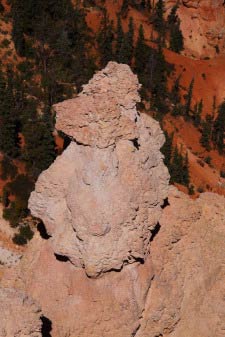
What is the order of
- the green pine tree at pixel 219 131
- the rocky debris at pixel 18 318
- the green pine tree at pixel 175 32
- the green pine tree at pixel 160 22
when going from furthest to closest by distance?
the green pine tree at pixel 175 32, the green pine tree at pixel 160 22, the green pine tree at pixel 219 131, the rocky debris at pixel 18 318

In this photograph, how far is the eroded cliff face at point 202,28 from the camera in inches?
3841

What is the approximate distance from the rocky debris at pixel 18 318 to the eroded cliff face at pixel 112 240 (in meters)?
0.12

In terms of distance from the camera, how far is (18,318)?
466 inches

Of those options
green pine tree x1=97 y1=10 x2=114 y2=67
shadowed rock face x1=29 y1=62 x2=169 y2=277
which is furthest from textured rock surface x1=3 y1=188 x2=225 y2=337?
green pine tree x1=97 y1=10 x2=114 y2=67

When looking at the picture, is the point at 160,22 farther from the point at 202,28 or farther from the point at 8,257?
the point at 8,257

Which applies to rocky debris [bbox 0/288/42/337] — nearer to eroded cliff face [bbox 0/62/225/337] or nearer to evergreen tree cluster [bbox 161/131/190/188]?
eroded cliff face [bbox 0/62/225/337]

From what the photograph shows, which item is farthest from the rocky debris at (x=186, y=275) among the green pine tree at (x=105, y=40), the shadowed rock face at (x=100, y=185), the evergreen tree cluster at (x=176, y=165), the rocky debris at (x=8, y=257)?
the green pine tree at (x=105, y=40)

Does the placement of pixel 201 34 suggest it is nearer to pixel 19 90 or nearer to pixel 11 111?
pixel 19 90

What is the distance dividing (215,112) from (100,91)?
73.6 meters

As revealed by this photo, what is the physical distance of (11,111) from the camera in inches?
1994

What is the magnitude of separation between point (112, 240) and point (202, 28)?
3648 inches

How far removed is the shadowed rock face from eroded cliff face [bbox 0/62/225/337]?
3 centimetres

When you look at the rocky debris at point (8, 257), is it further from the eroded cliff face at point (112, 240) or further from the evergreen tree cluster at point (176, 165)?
the eroded cliff face at point (112, 240)

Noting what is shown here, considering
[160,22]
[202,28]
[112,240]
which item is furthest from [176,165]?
[202,28]
